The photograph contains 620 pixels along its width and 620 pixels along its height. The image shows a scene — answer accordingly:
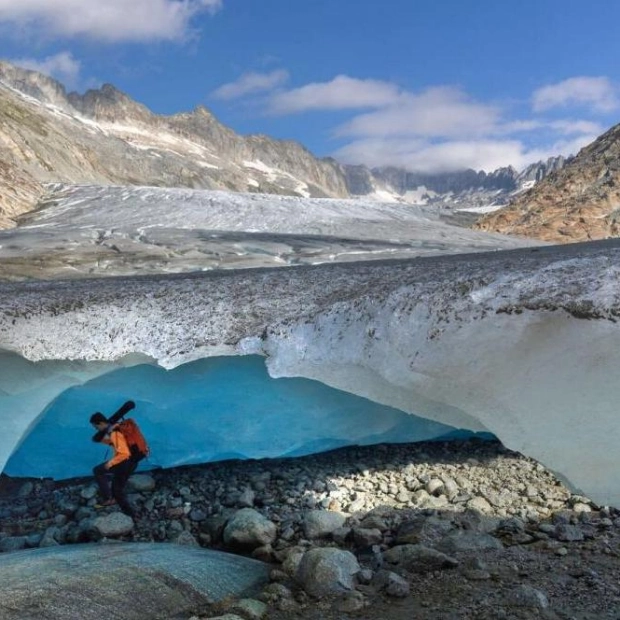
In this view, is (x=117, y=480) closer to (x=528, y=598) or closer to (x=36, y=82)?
(x=528, y=598)

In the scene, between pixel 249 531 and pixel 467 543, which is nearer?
pixel 467 543

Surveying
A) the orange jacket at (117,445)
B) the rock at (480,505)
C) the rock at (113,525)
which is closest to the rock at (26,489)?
the rock at (113,525)

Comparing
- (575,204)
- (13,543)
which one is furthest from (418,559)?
(575,204)

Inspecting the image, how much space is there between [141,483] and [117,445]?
108 cm

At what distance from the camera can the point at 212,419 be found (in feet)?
27.7

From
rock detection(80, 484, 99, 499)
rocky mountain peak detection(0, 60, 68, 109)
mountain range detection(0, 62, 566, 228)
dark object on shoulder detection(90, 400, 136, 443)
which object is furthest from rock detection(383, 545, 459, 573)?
rocky mountain peak detection(0, 60, 68, 109)

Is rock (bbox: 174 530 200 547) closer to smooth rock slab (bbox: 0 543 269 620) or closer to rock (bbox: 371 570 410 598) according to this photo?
smooth rock slab (bbox: 0 543 269 620)

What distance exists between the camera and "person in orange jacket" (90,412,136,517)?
7.86m

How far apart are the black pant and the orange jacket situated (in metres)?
0.06

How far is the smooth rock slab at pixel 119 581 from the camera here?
5414 millimetres

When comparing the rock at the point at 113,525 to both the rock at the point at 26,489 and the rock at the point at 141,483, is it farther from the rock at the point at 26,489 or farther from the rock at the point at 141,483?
the rock at the point at 26,489

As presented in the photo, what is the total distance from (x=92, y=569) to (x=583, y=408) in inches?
158

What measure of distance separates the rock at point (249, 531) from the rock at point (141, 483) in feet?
5.04

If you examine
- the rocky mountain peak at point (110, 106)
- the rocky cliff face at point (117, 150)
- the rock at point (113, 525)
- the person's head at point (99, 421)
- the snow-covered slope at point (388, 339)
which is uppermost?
the rocky mountain peak at point (110, 106)
